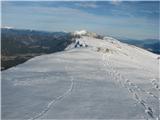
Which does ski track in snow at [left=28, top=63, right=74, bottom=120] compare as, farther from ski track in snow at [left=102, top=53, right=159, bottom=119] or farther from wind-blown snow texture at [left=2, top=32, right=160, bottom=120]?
ski track in snow at [left=102, top=53, right=159, bottom=119]

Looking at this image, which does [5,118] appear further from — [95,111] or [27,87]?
[27,87]

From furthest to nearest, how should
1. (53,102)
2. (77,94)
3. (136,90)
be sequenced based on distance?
(136,90) < (77,94) < (53,102)

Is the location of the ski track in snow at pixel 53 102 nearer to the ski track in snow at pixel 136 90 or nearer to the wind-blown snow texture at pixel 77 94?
the wind-blown snow texture at pixel 77 94

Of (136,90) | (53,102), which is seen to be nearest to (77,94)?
(53,102)

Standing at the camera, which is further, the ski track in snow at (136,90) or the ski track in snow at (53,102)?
the ski track in snow at (136,90)

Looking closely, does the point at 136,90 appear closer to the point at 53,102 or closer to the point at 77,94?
the point at 77,94

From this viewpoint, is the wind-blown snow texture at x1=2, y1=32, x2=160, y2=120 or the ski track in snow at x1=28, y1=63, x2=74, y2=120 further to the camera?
the wind-blown snow texture at x1=2, y1=32, x2=160, y2=120

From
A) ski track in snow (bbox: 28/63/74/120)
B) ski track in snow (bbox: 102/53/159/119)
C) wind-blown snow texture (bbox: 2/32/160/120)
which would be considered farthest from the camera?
ski track in snow (bbox: 102/53/159/119)

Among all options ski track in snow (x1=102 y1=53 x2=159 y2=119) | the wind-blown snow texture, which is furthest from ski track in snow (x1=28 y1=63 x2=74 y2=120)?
ski track in snow (x1=102 y1=53 x2=159 y2=119)

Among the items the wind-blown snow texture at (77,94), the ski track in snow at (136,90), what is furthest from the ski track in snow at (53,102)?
the ski track in snow at (136,90)

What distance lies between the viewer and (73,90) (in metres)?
24.9

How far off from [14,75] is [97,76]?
704cm

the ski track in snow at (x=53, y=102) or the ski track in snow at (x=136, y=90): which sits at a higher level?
the ski track in snow at (x=136, y=90)

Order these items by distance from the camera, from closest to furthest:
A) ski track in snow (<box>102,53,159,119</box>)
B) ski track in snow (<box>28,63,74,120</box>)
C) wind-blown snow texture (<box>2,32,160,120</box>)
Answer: ski track in snow (<box>28,63,74,120</box>), wind-blown snow texture (<box>2,32,160,120</box>), ski track in snow (<box>102,53,159,119</box>)
